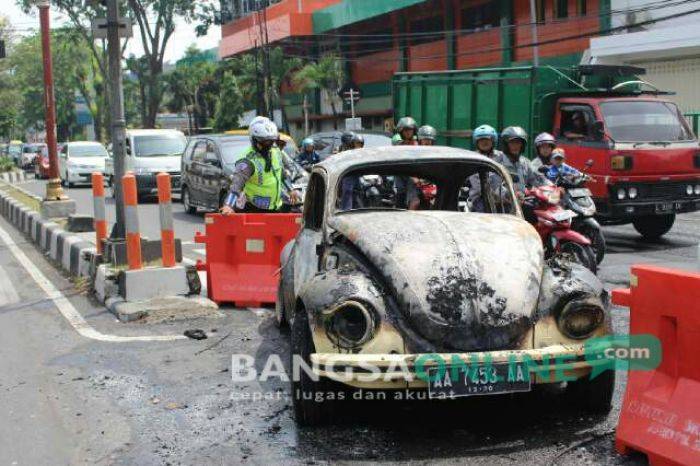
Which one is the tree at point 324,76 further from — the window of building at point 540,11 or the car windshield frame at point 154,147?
the car windshield frame at point 154,147

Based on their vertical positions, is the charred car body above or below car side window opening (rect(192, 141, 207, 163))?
below

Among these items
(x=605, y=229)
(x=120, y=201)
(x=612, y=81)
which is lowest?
(x=605, y=229)

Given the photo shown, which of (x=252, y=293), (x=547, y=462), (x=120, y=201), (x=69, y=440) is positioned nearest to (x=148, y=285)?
(x=252, y=293)

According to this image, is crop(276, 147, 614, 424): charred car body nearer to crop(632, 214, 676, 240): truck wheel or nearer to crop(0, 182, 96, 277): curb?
crop(0, 182, 96, 277): curb

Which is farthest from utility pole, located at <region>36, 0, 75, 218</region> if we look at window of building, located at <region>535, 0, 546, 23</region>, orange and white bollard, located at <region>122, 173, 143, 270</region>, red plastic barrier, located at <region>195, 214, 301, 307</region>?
window of building, located at <region>535, 0, 546, 23</region>

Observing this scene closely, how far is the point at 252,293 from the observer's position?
8.85 metres

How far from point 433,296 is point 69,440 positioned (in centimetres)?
216

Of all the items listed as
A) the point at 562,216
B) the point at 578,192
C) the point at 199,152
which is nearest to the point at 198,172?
the point at 199,152

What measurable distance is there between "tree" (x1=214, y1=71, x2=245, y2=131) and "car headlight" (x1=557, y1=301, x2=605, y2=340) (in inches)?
1704

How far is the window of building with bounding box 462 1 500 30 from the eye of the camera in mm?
36656

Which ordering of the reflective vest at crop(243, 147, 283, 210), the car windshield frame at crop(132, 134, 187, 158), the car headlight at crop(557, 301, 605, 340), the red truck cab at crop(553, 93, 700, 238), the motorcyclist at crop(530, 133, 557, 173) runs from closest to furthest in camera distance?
the car headlight at crop(557, 301, 605, 340)
the reflective vest at crop(243, 147, 283, 210)
the motorcyclist at crop(530, 133, 557, 173)
the red truck cab at crop(553, 93, 700, 238)
the car windshield frame at crop(132, 134, 187, 158)

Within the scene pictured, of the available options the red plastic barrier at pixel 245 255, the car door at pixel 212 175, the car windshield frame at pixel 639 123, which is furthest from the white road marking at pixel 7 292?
the car windshield frame at pixel 639 123

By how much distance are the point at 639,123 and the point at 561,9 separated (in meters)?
21.1

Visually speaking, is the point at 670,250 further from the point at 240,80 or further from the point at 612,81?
the point at 240,80
